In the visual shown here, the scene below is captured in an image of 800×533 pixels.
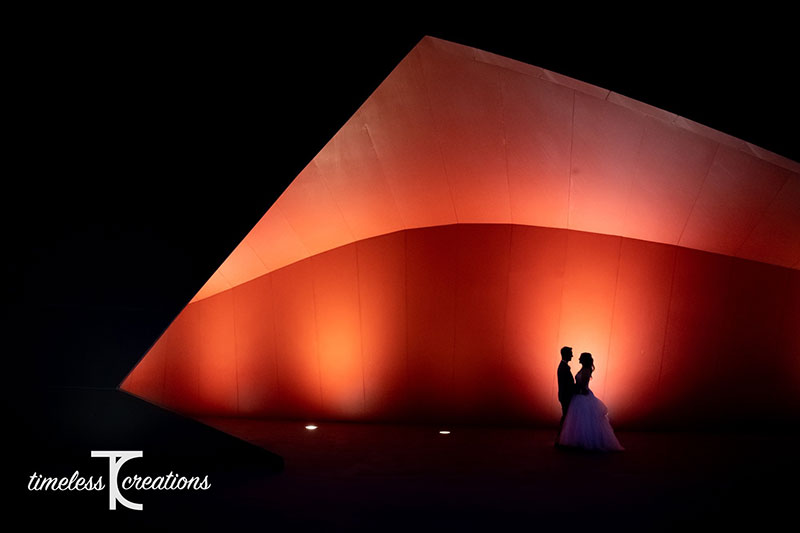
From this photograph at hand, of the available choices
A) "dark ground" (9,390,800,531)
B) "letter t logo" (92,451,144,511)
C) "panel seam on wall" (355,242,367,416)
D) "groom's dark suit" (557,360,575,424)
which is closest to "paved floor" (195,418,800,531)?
"dark ground" (9,390,800,531)

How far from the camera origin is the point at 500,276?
13250 millimetres

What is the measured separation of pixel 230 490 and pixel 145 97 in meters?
4.26

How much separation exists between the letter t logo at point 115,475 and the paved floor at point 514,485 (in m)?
0.94

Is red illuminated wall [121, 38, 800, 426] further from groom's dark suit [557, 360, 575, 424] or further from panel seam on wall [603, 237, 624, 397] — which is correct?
Answer: groom's dark suit [557, 360, 575, 424]

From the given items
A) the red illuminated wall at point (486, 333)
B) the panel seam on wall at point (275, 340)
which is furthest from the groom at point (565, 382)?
the panel seam on wall at point (275, 340)

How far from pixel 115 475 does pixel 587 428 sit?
6.85m

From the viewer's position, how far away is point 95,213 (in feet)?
20.9

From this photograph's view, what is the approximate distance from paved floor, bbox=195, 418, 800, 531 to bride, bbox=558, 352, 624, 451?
302mm

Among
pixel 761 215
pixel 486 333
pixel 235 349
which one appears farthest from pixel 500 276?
pixel 235 349

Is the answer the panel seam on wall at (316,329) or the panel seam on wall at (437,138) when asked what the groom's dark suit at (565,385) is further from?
the panel seam on wall at (316,329)

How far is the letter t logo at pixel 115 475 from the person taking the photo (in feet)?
17.5

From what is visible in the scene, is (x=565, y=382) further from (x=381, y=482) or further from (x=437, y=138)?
(x=437, y=138)

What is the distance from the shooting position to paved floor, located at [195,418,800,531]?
495 centimetres

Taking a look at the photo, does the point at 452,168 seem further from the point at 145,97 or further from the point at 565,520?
the point at 565,520
